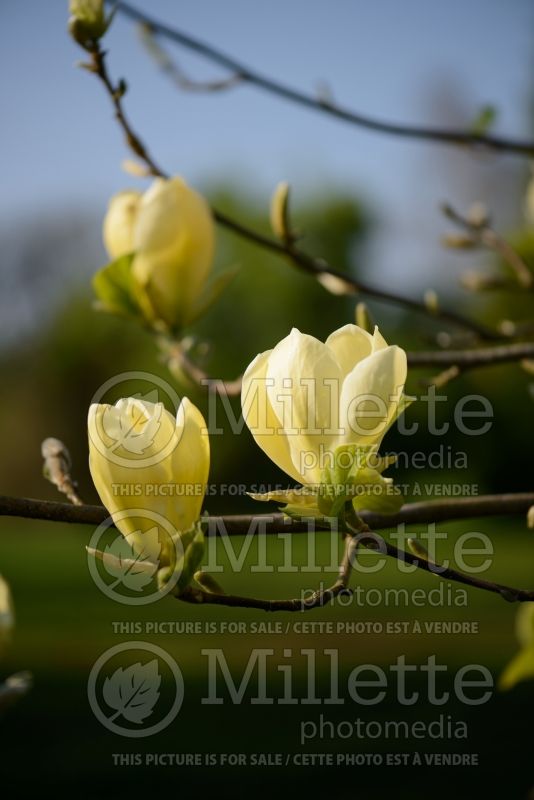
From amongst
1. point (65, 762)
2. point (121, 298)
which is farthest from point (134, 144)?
point (65, 762)

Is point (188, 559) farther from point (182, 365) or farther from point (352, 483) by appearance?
point (182, 365)

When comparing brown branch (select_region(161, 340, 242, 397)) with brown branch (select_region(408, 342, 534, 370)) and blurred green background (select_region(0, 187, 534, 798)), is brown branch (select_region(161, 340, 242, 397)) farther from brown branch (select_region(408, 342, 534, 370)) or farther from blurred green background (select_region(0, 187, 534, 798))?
brown branch (select_region(408, 342, 534, 370))

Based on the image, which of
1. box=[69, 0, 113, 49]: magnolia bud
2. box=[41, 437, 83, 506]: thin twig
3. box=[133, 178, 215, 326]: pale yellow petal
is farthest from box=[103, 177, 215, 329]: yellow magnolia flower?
box=[41, 437, 83, 506]: thin twig

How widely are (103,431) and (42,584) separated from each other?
9.49 m

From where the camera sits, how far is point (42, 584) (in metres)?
9.51

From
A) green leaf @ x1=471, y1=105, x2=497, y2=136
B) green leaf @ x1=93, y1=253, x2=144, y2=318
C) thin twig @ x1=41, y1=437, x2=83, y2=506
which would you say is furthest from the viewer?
green leaf @ x1=471, y1=105, x2=497, y2=136

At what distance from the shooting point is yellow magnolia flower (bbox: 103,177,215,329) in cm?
84

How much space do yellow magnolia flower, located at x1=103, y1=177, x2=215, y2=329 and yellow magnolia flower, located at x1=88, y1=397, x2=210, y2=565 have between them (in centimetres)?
35

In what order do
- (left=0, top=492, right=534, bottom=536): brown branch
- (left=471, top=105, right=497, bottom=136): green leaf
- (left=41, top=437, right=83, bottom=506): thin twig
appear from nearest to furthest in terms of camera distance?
(left=0, top=492, right=534, bottom=536): brown branch
(left=41, top=437, right=83, bottom=506): thin twig
(left=471, top=105, right=497, bottom=136): green leaf

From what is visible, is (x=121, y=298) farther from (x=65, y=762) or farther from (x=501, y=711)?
(x=501, y=711)

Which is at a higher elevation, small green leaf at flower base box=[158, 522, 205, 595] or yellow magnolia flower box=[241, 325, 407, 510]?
yellow magnolia flower box=[241, 325, 407, 510]

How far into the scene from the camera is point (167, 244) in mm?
850

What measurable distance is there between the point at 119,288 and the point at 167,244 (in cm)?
6

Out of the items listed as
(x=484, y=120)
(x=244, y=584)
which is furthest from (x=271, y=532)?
(x=244, y=584)
